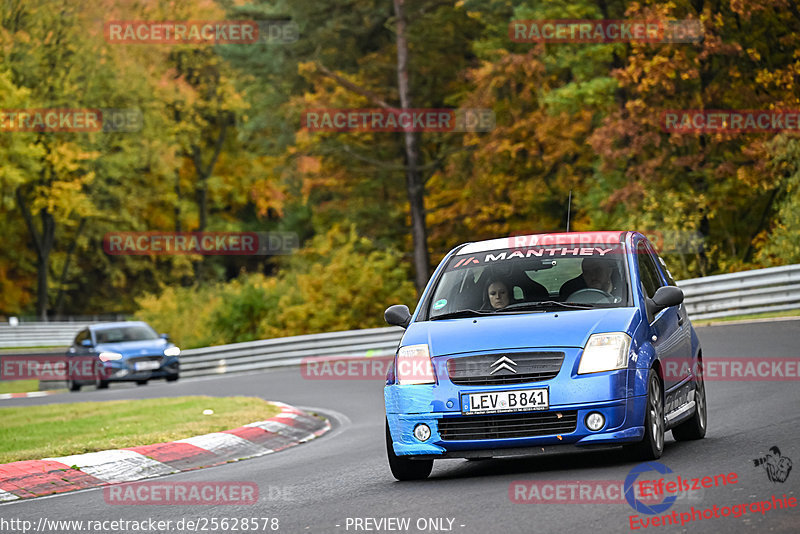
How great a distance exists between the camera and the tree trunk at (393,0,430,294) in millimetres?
42094

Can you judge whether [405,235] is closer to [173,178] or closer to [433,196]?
[433,196]

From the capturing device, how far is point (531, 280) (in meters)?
9.92

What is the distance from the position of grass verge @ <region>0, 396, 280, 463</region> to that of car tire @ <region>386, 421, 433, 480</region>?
4.46m

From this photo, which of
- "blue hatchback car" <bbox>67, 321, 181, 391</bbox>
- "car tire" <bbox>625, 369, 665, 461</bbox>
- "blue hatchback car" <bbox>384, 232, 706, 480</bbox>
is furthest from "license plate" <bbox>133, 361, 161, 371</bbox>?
"car tire" <bbox>625, 369, 665, 461</bbox>

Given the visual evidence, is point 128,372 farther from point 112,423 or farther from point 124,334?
point 112,423

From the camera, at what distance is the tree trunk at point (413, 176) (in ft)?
138

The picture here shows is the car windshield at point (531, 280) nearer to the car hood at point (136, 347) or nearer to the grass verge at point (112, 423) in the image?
the grass verge at point (112, 423)

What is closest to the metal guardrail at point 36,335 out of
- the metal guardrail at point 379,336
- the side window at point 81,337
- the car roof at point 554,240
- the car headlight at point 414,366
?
the side window at point 81,337

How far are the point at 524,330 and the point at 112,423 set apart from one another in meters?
9.55

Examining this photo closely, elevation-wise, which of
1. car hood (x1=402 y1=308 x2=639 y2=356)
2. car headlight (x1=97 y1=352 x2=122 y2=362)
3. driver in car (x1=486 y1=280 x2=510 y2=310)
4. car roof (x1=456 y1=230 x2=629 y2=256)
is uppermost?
car roof (x1=456 y1=230 x2=629 y2=256)

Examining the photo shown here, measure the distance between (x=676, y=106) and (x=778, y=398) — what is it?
22.0m

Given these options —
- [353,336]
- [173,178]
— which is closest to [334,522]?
[353,336]

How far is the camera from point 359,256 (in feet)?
125

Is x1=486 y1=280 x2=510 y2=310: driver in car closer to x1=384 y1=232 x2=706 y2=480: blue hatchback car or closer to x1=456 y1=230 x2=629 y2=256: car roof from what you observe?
x1=384 y1=232 x2=706 y2=480: blue hatchback car
